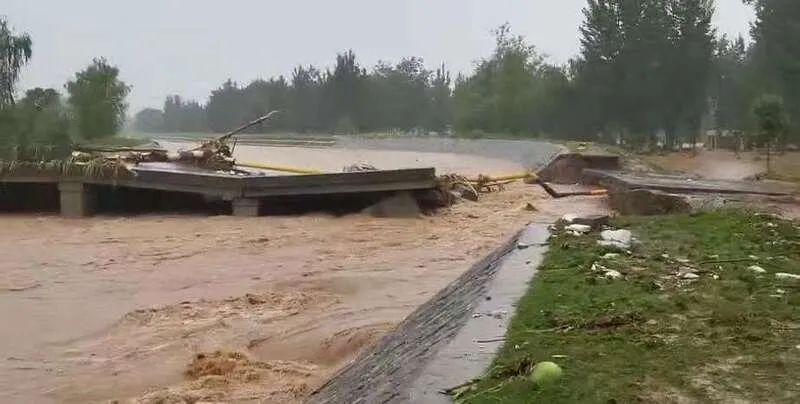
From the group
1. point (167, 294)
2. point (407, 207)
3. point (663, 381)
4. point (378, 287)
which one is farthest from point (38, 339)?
point (407, 207)

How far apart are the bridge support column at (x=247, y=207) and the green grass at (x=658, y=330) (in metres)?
11.9

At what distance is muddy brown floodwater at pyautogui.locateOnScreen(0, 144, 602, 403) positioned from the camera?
22.5 ft

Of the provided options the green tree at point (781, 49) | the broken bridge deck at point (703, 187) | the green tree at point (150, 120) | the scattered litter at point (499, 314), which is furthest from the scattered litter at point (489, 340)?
the green tree at point (150, 120)

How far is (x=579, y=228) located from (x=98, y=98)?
4357 centimetres

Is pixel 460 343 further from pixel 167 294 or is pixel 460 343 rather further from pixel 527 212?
pixel 527 212

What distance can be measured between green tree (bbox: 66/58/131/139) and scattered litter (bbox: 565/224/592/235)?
39787 millimetres

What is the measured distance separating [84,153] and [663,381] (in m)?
19.1

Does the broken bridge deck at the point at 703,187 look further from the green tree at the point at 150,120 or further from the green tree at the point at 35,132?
the green tree at the point at 150,120

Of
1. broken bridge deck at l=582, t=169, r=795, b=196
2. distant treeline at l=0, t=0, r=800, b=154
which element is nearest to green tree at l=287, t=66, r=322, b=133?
distant treeline at l=0, t=0, r=800, b=154

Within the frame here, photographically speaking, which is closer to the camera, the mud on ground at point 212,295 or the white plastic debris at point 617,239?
the mud on ground at point 212,295

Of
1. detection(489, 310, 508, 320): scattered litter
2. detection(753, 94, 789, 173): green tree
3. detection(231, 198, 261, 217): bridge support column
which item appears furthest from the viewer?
detection(753, 94, 789, 173): green tree

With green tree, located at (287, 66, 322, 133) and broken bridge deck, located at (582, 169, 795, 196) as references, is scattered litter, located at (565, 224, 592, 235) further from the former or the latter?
green tree, located at (287, 66, 322, 133)

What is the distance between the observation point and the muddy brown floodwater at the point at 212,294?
686cm

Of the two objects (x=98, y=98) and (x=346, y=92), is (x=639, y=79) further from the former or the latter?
(x=346, y=92)
